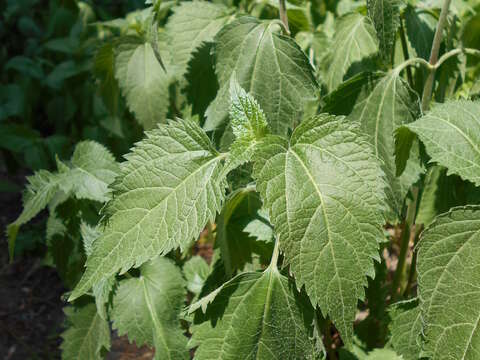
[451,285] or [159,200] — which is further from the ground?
[159,200]

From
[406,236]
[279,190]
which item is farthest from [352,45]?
[279,190]

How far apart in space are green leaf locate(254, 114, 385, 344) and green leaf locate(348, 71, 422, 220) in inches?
14.7

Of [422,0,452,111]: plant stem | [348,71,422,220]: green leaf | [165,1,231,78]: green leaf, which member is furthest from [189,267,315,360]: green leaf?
[165,1,231,78]: green leaf

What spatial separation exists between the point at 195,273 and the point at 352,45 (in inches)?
40.5

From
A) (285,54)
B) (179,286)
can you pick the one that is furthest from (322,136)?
(179,286)

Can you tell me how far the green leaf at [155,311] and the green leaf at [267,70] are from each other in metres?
0.56

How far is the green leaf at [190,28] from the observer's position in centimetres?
203

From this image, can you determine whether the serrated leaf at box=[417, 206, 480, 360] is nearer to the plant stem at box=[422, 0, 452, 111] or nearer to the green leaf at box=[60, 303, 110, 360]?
the plant stem at box=[422, 0, 452, 111]

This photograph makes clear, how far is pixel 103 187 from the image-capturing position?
76.5 inches

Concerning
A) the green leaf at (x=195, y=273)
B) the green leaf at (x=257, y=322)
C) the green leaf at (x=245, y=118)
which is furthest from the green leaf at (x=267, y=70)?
the green leaf at (x=195, y=273)

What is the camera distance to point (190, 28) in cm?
206

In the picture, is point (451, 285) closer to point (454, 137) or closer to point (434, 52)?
point (454, 137)

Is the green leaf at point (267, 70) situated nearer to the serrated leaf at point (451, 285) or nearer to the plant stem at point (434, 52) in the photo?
the plant stem at point (434, 52)

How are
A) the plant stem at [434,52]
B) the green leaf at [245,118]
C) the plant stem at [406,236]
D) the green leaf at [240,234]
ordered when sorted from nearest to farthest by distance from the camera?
the green leaf at [245,118] < the plant stem at [434,52] < the green leaf at [240,234] < the plant stem at [406,236]
